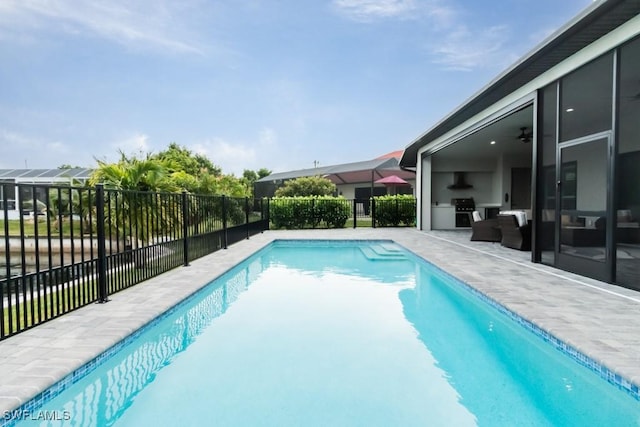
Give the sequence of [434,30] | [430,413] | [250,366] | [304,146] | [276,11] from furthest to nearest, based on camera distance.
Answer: [304,146] < [434,30] < [276,11] < [250,366] < [430,413]

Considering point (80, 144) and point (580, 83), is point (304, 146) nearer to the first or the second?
point (80, 144)

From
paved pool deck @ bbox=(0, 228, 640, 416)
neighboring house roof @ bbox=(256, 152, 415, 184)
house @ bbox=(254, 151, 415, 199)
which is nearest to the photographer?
paved pool deck @ bbox=(0, 228, 640, 416)

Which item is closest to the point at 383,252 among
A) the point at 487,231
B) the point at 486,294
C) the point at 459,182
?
the point at 487,231

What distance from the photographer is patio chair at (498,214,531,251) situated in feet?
26.1

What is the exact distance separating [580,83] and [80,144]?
25.9 m

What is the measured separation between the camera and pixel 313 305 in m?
4.88

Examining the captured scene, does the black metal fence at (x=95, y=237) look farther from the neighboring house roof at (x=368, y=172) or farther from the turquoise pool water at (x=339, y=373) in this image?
the neighboring house roof at (x=368, y=172)

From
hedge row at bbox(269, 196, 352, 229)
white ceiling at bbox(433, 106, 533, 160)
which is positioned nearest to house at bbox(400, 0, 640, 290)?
white ceiling at bbox(433, 106, 533, 160)

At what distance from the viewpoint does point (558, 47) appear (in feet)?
15.6

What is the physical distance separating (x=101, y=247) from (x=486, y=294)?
178 inches

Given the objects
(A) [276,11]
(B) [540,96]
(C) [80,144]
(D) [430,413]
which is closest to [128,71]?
(A) [276,11]

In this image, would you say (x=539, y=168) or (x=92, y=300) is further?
(x=539, y=168)

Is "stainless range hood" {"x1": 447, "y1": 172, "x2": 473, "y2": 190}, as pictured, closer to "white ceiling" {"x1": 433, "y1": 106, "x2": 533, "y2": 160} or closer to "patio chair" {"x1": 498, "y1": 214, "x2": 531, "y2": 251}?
"white ceiling" {"x1": 433, "y1": 106, "x2": 533, "y2": 160}

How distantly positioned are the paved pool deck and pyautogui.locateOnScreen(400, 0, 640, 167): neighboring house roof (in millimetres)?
3020
